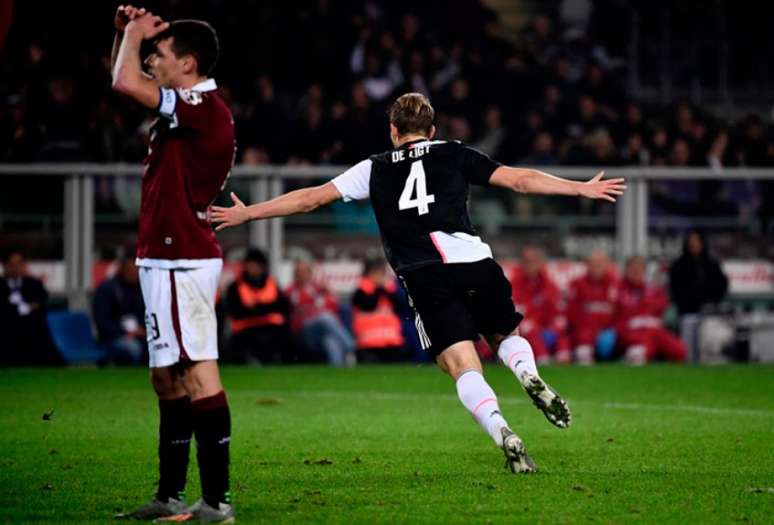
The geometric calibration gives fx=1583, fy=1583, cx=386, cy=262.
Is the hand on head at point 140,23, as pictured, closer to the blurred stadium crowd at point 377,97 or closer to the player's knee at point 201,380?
the player's knee at point 201,380

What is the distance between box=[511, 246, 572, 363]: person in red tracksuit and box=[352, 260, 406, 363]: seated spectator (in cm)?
161

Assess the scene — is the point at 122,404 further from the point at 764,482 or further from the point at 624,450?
the point at 764,482

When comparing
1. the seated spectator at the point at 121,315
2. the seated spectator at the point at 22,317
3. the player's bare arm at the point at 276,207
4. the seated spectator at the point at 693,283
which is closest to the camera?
the player's bare arm at the point at 276,207

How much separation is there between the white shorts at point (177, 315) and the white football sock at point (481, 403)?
2.08m

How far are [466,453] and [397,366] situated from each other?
954cm

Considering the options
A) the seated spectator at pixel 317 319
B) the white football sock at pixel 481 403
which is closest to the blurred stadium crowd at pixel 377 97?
the seated spectator at pixel 317 319

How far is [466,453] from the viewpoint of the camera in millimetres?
9984

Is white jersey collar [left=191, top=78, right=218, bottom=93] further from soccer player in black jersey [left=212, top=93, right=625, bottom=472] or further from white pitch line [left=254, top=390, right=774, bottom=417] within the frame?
white pitch line [left=254, top=390, right=774, bottom=417]

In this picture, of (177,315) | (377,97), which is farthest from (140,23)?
(377,97)

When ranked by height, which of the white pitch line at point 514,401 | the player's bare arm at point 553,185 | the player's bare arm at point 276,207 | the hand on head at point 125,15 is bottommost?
the white pitch line at point 514,401

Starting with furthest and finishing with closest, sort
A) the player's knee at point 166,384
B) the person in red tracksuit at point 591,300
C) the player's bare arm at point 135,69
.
→ the person in red tracksuit at point 591,300
the player's knee at point 166,384
the player's bare arm at point 135,69

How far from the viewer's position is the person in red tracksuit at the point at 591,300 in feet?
66.7

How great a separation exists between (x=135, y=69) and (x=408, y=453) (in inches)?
159

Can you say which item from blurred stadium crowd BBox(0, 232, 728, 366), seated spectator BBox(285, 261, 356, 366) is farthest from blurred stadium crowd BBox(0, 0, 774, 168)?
seated spectator BBox(285, 261, 356, 366)
